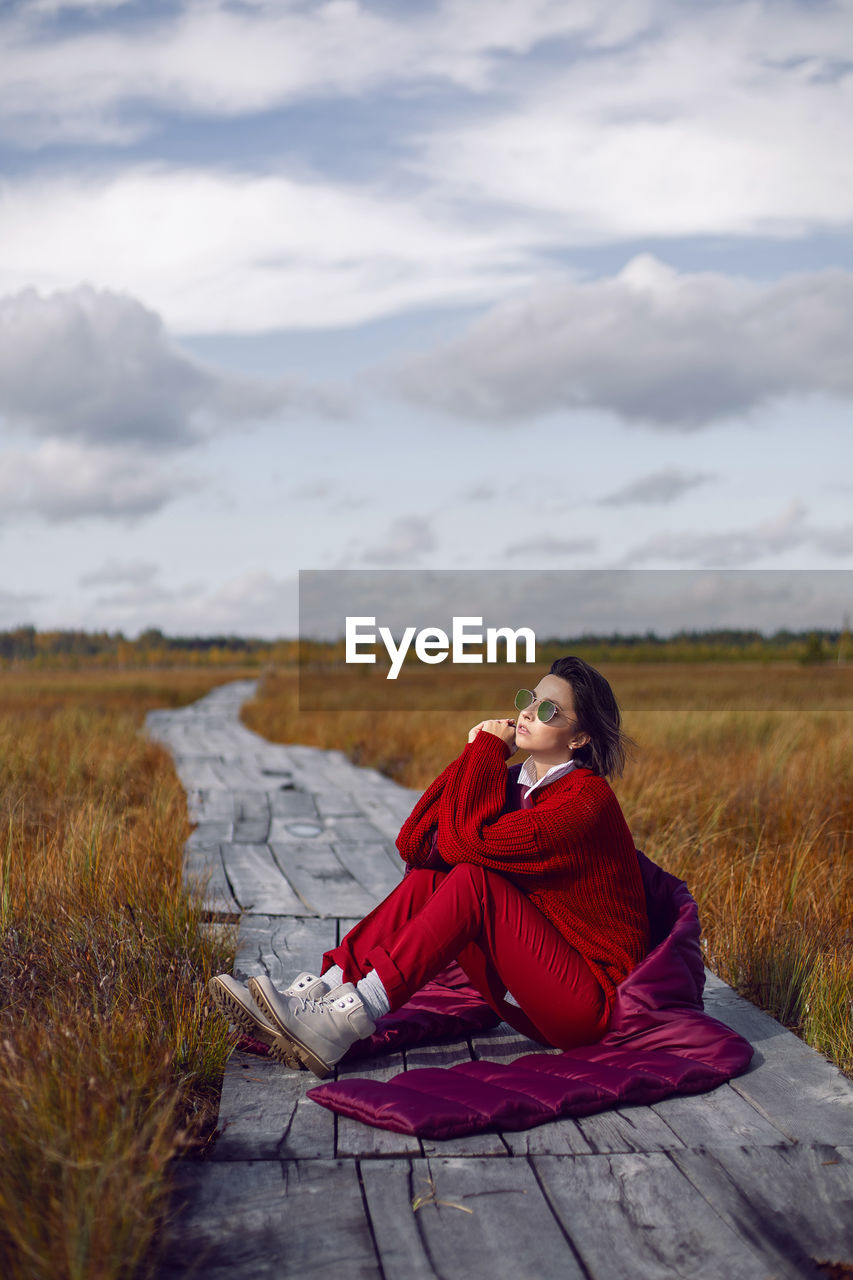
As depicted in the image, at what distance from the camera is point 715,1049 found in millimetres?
2943

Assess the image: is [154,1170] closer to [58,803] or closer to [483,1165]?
[483,1165]

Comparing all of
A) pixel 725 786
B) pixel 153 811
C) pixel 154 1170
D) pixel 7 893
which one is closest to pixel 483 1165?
pixel 154 1170

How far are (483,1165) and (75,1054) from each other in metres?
0.95

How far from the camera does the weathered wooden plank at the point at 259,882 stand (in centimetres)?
480

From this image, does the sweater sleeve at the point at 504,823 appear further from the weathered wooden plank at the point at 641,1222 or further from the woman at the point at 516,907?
the weathered wooden plank at the point at 641,1222

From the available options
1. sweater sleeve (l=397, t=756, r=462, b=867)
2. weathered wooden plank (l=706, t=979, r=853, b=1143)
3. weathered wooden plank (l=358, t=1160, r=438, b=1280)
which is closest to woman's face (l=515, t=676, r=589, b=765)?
sweater sleeve (l=397, t=756, r=462, b=867)

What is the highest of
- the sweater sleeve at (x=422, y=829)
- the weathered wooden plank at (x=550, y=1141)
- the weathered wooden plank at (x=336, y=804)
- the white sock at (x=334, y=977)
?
the sweater sleeve at (x=422, y=829)

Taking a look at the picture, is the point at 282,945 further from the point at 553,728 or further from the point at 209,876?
the point at 553,728

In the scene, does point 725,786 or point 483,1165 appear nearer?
point 483,1165

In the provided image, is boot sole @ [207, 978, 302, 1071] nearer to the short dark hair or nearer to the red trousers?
the red trousers

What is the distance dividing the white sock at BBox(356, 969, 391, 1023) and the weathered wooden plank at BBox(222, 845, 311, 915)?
5.95 feet

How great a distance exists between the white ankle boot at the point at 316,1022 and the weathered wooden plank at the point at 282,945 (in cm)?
77

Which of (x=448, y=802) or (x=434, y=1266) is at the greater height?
(x=448, y=802)

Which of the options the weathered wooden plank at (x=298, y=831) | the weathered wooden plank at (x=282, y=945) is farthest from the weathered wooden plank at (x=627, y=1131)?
the weathered wooden plank at (x=298, y=831)
